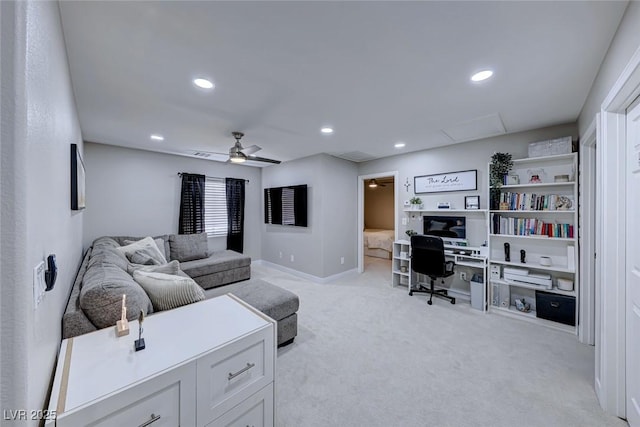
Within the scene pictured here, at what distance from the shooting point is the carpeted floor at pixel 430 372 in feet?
5.60

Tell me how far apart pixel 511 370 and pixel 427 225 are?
2376mm

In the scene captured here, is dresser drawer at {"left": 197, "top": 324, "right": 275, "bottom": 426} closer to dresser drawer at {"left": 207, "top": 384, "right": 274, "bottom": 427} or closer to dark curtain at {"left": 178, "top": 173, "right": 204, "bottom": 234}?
dresser drawer at {"left": 207, "top": 384, "right": 274, "bottom": 427}

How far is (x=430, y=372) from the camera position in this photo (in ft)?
7.00

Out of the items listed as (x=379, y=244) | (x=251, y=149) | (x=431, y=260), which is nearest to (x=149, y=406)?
(x=251, y=149)

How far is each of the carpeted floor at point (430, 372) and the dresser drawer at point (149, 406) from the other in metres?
0.89

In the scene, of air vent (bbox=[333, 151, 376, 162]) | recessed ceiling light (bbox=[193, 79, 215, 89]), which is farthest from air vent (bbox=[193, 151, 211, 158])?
recessed ceiling light (bbox=[193, 79, 215, 89])


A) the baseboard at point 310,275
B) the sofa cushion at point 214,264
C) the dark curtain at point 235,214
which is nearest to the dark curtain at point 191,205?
the dark curtain at point 235,214

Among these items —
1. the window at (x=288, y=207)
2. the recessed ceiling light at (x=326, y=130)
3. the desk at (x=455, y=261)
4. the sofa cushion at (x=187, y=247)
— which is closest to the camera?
the recessed ceiling light at (x=326, y=130)

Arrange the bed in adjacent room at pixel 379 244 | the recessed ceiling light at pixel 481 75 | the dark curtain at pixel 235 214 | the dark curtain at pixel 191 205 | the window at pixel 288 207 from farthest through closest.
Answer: the bed in adjacent room at pixel 379 244 → the dark curtain at pixel 235 214 → the window at pixel 288 207 → the dark curtain at pixel 191 205 → the recessed ceiling light at pixel 481 75

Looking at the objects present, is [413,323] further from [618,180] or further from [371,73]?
[371,73]

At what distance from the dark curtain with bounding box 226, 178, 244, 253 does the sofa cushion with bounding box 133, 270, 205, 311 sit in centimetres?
364

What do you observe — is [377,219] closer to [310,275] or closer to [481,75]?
[310,275]

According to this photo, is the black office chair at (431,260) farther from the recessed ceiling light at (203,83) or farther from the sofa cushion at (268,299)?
the recessed ceiling light at (203,83)

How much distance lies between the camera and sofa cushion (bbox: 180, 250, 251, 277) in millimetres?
3836
